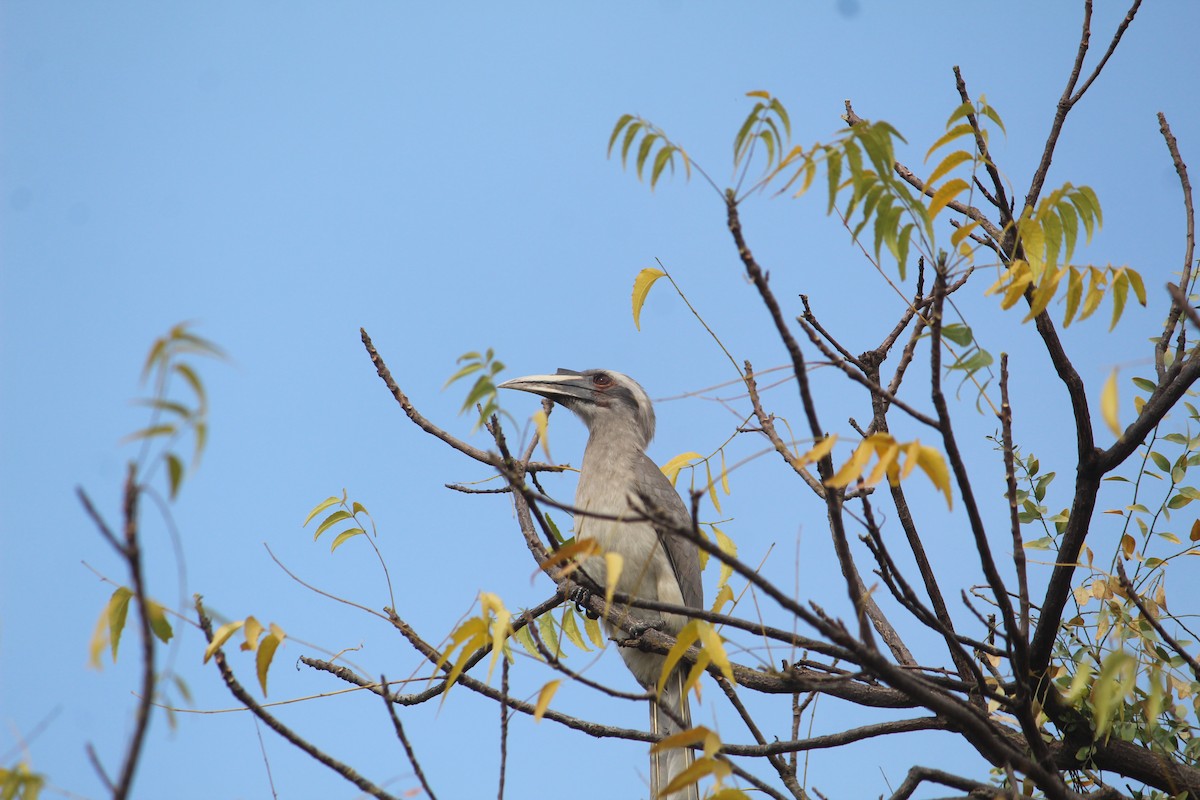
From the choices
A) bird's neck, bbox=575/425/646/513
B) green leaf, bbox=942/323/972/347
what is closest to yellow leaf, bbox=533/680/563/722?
green leaf, bbox=942/323/972/347

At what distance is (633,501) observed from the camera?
18.1 ft

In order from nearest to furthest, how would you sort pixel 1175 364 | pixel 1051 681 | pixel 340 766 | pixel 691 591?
pixel 340 766 < pixel 1051 681 < pixel 1175 364 < pixel 691 591

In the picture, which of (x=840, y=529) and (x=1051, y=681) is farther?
(x=1051, y=681)

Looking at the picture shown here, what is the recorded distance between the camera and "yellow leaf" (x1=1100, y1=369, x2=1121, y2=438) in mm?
1694

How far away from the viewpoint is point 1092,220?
2680mm

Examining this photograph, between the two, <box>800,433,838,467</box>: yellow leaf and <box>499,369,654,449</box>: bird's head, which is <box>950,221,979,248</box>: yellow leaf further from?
<box>499,369,654,449</box>: bird's head

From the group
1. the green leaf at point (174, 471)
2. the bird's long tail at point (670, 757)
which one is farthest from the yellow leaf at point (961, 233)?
the bird's long tail at point (670, 757)

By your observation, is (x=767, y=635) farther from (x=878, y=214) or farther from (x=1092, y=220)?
(x=1092, y=220)

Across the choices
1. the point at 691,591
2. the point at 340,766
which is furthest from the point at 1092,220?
the point at 691,591

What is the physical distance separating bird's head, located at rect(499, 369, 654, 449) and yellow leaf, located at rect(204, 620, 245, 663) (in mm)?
3968

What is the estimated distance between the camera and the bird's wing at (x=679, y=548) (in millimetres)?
6035

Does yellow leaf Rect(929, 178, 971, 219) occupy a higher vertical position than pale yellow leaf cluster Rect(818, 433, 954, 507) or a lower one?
higher

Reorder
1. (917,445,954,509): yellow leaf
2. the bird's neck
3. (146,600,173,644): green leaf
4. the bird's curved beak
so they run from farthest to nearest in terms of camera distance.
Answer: the bird's curved beak
the bird's neck
(146,600,173,644): green leaf
(917,445,954,509): yellow leaf

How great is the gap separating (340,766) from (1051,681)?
2.27m
